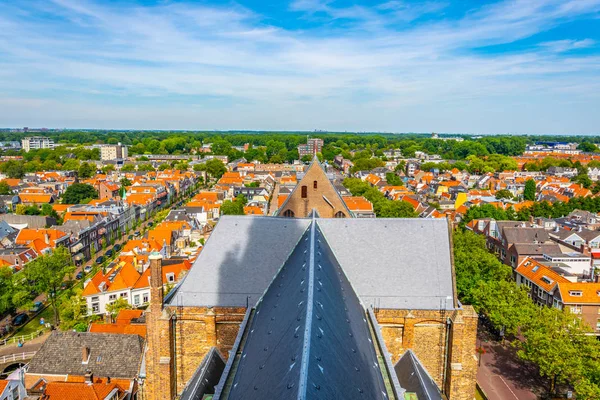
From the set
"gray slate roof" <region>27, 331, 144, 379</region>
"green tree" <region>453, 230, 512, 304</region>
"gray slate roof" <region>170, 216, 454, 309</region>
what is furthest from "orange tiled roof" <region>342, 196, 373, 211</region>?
"gray slate roof" <region>170, 216, 454, 309</region>

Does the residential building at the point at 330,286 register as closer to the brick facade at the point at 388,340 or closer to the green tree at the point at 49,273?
the brick facade at the point at 388,340

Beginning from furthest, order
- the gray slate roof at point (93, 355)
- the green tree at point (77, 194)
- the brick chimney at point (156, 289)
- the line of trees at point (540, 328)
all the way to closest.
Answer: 1. the green tree at point (77, 194)
2. the gray slate roof at point (93, 355)
3. the line of trees at point (540, 328)
4. the brick chimney at point (156, 289)

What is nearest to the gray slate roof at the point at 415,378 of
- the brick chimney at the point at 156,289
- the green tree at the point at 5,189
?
the brick chimney at the point at 156,289

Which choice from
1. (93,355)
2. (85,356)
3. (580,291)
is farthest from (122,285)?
(580,291)

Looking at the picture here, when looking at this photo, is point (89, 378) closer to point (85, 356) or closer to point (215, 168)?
point (85, 356)

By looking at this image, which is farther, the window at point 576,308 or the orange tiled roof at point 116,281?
the orange tiled roof at point 116,281

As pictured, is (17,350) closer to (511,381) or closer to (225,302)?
(225,302)
